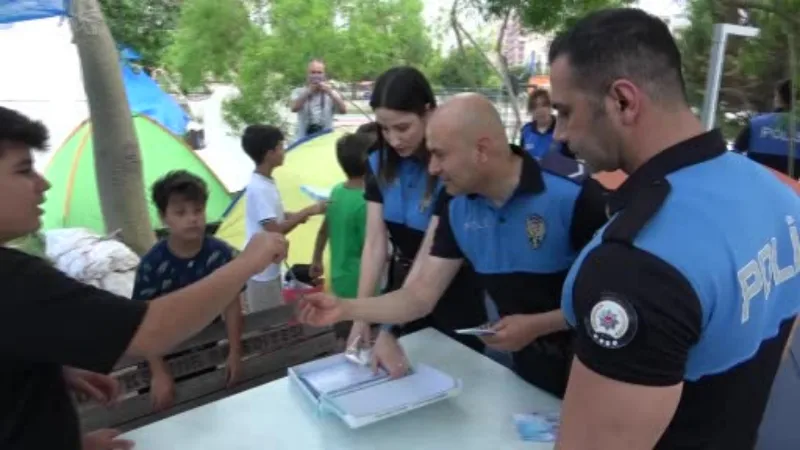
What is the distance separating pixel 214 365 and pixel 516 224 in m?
1.11

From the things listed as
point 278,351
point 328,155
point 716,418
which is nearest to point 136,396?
point 278,351

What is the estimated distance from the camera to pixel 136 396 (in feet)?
6.52

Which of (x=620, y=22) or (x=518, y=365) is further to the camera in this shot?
(x=518, y=365)

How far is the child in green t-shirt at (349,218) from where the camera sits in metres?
3.23

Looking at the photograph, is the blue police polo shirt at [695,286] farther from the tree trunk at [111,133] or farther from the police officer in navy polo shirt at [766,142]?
the tree trunk at [111,133]

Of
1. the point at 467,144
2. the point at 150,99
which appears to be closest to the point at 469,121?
the point at 467,144

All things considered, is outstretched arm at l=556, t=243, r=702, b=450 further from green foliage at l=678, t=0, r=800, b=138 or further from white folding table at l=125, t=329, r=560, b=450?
green foliage at l=678, t=0, r=800, b=138

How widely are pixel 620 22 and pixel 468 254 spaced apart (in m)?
0.96

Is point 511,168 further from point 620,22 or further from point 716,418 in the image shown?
point 716,418

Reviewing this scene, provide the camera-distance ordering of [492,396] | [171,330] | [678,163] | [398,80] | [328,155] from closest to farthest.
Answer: [678,163]
[171,330]
[492,396]
[398,80]
[328,155]

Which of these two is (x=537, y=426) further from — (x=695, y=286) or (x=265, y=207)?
(x=265, y=207)

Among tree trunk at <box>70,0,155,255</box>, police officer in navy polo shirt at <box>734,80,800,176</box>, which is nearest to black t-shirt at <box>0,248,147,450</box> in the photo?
police officer in navy polo shirt at <box>734,80,800,176</box>

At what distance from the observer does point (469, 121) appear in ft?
5.62

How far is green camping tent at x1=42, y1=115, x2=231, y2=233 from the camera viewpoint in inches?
220
